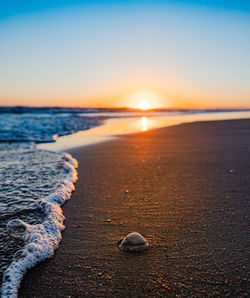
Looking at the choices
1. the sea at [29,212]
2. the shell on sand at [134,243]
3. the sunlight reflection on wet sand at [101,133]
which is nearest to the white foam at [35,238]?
the sea at [29,212]

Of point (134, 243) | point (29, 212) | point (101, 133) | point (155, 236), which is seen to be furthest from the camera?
point (101, 133)

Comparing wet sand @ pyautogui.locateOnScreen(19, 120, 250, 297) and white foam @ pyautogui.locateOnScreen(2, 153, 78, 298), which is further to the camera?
white foam @ pyautogui.locateOnScreen(2, 153, 78, 298)

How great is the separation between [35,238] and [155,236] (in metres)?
1.23

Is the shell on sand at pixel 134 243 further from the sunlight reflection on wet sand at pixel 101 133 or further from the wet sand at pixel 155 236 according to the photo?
the sunlight reflection on wet sand at pixel 101 133

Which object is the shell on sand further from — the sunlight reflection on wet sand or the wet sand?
the sunlight reflection on wet sand

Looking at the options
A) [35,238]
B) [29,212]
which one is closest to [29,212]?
[29,212]

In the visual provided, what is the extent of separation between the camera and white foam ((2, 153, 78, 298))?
166cm

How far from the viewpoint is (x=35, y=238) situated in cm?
216

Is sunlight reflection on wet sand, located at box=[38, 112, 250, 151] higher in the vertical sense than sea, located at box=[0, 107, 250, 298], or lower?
higher

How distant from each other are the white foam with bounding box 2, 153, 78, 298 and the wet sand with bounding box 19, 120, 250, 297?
0.08 metres

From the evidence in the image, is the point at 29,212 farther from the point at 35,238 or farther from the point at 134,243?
the point at 134,243

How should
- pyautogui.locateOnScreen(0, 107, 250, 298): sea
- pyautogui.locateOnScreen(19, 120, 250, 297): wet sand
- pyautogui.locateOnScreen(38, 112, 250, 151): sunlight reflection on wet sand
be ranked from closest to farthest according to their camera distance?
pyautogui.locateOnScreen(19, 120, 250, 297): wet sand → pyautogui.locateOnScreen(0, 107, 250, 298): sea → pyautogui.locateOnScreen(38, 112, 250, 151): sunlight reflection on wet sand

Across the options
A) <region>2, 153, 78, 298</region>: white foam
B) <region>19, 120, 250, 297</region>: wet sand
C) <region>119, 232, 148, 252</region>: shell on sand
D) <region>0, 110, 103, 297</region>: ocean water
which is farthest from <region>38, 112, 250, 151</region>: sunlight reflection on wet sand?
<region>119, 232, 148, 252</region>: shell on sand

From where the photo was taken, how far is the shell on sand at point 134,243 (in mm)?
1906
